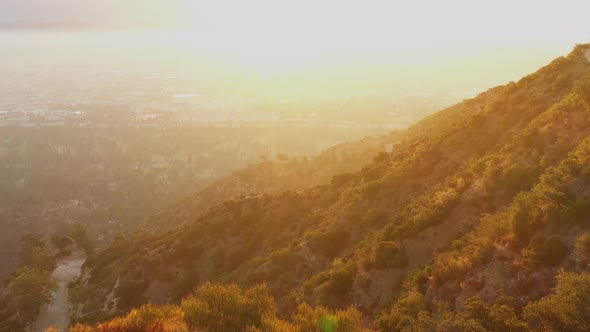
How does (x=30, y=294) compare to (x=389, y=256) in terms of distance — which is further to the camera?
(x=30, y=294)

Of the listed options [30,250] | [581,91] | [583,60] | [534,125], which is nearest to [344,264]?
[534,125]

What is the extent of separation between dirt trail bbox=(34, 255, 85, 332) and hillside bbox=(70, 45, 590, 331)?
13.9 feet

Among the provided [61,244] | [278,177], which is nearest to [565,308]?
[61,244]

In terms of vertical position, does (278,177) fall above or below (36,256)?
above

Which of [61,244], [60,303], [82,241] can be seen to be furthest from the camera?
[61,244]

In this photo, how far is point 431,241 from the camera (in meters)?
38.5

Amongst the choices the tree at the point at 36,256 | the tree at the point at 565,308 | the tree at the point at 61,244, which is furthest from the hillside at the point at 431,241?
the tree at the point at 61,244

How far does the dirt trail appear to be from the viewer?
63491 mm

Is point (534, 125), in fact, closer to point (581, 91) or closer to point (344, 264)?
point (581, 91)

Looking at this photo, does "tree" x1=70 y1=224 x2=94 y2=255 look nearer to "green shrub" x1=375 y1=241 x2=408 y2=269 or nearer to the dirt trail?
the dirt trail

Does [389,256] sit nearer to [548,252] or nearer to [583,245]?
[548,252]

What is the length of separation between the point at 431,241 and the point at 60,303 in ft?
203

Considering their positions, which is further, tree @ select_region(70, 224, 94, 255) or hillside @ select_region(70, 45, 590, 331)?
tree @ select_region(70, 224, 94, 255)

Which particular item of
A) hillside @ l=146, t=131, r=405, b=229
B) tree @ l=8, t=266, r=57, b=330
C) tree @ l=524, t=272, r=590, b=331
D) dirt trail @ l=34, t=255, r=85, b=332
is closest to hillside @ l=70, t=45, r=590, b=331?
tree @ l=524, t=272, r=590, b=331
